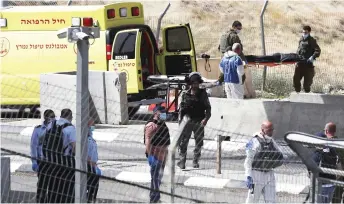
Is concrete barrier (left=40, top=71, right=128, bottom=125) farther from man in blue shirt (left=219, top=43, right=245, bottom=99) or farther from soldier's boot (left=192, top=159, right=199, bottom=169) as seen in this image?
soldier's boot (left=192, top=159, right=199, bottom=169)

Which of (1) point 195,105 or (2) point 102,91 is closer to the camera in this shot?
(1) point 195,105

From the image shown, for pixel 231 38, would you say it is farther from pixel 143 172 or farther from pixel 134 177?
pixel 134 177

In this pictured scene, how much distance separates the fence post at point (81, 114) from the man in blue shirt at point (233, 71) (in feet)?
31.3

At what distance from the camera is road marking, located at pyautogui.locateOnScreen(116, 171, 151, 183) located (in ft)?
44.8

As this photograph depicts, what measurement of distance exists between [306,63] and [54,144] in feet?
41.4

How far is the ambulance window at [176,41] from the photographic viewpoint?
829 inches

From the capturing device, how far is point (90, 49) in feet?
66.5

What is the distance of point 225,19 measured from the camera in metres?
37.5

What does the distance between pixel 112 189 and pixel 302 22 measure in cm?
2607

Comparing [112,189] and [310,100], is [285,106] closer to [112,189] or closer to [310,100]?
[310,100]

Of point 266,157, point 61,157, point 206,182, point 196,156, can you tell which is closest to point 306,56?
point 196,156

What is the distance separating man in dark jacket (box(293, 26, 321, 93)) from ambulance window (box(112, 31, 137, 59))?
3962 mm

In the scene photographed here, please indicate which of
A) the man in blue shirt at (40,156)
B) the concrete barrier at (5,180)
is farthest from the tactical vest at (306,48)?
the concrete barrier at (5,180)

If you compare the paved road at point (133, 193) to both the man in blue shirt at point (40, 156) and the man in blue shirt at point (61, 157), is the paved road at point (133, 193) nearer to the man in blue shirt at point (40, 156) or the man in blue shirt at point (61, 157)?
the man in blue shirt at point (40, 156)
